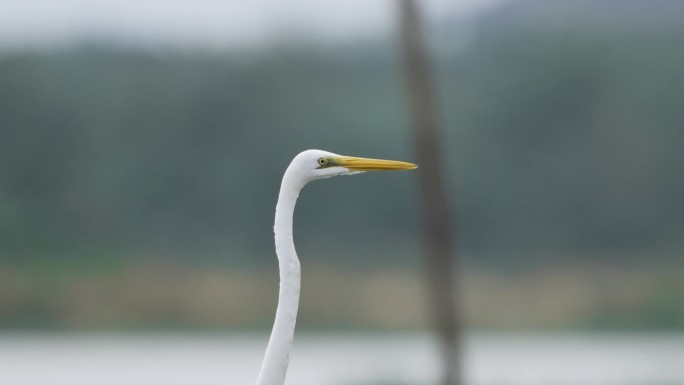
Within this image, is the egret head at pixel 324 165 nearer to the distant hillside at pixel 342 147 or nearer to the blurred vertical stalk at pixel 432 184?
the blurred vertical stalk at pixel 432 184

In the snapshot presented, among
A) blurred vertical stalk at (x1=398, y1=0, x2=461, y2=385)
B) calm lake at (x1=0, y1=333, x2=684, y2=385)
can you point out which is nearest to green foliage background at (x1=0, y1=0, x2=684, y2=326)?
calm lake at (x1=0, y1=333, x2=684, y2=385)

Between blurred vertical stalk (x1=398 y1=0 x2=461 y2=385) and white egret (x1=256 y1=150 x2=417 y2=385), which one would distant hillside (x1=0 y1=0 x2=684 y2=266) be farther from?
white egret (x1=256 y1=150 x2=417 y2=385)

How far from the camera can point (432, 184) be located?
8.41 meters

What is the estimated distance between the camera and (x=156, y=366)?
528 inches

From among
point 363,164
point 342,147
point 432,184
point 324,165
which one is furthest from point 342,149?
point 324,165

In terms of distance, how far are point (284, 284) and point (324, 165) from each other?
0.32 metres

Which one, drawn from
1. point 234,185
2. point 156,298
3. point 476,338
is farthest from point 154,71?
point 476,338

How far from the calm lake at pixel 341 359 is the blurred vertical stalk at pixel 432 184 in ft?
2.18

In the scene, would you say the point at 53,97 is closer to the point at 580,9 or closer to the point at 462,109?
the point at 462,109

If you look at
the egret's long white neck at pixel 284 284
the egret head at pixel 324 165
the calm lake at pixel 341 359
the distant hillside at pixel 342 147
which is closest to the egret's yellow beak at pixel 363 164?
the egret head at pixel 324 165

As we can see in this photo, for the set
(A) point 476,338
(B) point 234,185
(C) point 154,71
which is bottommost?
(A) point 476,338

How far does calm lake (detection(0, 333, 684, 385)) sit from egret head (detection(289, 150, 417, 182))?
512 cm

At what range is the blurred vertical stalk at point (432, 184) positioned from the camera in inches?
324

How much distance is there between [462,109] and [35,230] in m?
6.21
